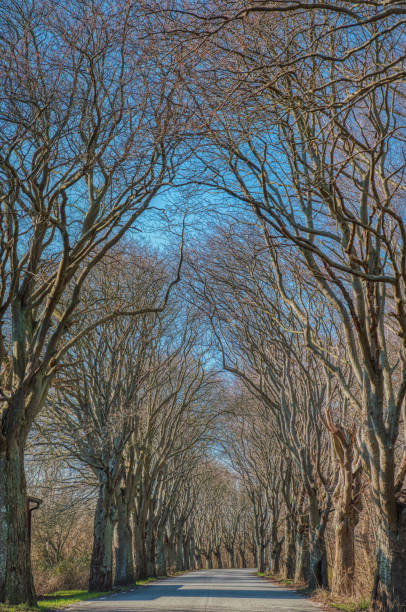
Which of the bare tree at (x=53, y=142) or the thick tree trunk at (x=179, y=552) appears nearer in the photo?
the bare tree at (x=53, y=142)

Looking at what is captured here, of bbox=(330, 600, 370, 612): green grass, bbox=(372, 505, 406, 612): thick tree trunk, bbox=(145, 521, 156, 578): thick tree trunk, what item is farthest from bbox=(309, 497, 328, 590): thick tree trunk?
bbox=(145, 521, 156, 578): thick tree trunk

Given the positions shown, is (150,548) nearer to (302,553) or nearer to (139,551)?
(139,551)

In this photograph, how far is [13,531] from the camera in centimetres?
976

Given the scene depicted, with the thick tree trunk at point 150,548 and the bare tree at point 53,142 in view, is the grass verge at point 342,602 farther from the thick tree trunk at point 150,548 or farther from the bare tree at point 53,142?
the thick tree trunk at point 150,548

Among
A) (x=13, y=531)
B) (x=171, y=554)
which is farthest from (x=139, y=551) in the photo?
(x=171, y=554)

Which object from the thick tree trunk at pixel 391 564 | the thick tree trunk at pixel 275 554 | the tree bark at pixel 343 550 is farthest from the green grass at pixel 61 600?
the thick tree trunk at pixel 275 554

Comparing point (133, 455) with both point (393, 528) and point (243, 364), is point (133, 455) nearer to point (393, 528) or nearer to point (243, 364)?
point (243, 364)

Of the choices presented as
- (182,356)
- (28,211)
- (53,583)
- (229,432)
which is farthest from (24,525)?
(229,432)

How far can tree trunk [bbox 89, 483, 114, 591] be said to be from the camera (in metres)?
16.6

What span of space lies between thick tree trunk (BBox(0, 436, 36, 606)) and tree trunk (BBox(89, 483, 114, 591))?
22.7 feet

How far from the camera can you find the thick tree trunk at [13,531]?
9516mm

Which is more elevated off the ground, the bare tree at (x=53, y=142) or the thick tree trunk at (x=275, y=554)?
the bare tree at (x=53, y=142)

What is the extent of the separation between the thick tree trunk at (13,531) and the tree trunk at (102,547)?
22.7ft

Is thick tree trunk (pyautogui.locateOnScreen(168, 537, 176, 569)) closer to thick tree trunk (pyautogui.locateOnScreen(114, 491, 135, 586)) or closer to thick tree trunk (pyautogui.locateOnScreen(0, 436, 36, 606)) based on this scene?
thick tree trunk (pyautogui.locateOnScreen(114, 491, 135, 586))
